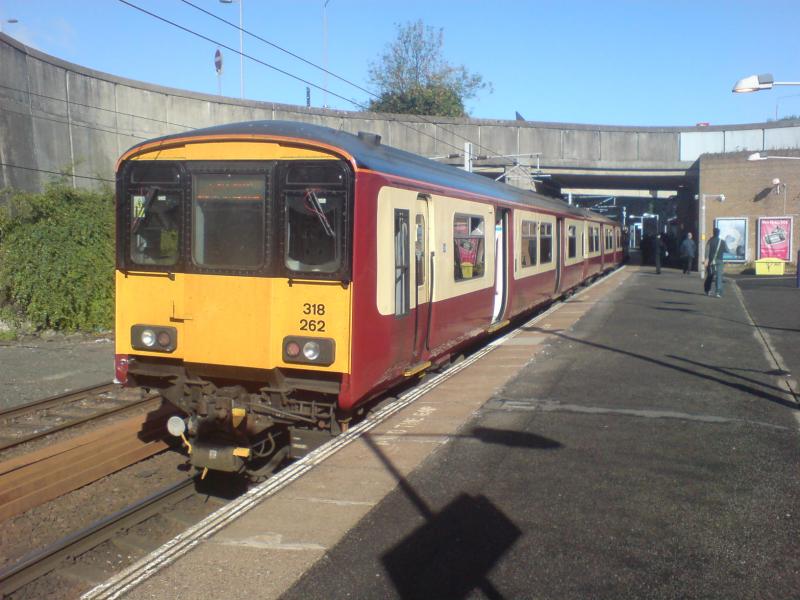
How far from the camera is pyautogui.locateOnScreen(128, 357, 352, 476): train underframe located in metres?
6.28

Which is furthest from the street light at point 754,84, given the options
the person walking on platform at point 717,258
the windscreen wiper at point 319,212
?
the windscreen wiper at point 319,212

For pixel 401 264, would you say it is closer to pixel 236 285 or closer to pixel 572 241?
pixel 236 285

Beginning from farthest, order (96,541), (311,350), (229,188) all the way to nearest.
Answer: (229,188) → (311,350) → (96,541)

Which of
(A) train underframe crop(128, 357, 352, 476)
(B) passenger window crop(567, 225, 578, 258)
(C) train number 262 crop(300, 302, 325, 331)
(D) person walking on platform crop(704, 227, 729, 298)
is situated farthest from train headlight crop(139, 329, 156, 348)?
(D) person walking on platform crop(704, 227, 729, 298)

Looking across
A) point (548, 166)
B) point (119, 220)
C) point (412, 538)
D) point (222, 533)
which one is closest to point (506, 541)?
point (412, 538)

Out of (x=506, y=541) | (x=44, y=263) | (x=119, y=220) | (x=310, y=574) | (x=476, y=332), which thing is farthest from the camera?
(x=44, y=263)

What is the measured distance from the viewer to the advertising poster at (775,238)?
31062 millimetres

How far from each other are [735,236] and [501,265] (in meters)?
23.7

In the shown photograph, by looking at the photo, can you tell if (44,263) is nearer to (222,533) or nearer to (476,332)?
(476,332)

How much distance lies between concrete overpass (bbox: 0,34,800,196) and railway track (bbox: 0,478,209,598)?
14.5 m

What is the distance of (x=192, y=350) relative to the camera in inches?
250

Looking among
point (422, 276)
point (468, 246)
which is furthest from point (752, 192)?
point (422, 276)

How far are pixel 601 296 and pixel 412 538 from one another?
55.9ft

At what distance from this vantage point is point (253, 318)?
20.3 ft
